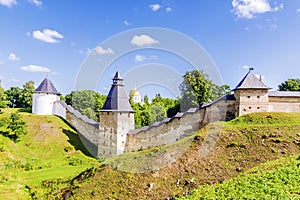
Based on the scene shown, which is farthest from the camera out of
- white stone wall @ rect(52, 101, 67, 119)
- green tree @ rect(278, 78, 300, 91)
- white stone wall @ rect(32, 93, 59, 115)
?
green tree @ rect(278, 78, 300, 91)

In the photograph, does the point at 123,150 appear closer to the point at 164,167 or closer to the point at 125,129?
the point at 125,129

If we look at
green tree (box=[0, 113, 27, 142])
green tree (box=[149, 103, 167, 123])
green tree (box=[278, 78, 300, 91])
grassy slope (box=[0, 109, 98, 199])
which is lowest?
grassy slope (box=[0, 109, 98, 199])

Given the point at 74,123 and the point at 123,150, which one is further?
the point at 74,123

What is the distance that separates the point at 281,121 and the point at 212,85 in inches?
451

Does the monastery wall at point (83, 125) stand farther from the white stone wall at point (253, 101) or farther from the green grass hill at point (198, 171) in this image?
the white stone wall at point (253, 101)

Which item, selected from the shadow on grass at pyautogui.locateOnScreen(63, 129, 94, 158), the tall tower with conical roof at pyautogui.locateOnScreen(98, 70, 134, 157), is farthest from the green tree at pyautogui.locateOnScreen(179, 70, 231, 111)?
the shadow on grass at pyautogui.locateOnScreen(63, 129, 94, 158)

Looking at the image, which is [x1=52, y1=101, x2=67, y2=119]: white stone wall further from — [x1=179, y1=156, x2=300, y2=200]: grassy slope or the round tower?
[x1=179, y1=156, x2=300, y2=200]: grassy slope

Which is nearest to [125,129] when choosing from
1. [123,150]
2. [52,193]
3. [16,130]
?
[123,150]

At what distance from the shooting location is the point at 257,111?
773 inches

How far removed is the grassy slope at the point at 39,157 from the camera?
16.0 m

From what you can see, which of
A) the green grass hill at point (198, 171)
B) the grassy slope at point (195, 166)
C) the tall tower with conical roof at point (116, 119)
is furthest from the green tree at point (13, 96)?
the grassy slope at point (195, 166)

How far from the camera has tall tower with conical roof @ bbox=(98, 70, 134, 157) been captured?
2048 cm

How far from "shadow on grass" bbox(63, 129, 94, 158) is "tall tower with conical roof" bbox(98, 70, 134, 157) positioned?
2.97m

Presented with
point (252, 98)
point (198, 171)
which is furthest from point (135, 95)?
point (198, 171)
